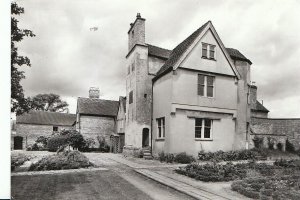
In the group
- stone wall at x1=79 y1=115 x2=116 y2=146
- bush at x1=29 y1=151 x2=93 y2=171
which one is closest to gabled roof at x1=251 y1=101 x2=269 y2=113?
stone wall at x1=79 y1=115 x2=116 y2=146

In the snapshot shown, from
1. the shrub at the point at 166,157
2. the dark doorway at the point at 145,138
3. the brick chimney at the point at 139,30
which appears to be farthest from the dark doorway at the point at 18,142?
the shrub at the point at 166,157

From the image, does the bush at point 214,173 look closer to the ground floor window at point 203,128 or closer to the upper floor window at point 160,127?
the ground floor window at point 203,128

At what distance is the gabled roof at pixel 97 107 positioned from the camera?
130 feet

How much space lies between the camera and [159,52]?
26422 mm

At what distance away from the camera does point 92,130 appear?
3944 centimetres

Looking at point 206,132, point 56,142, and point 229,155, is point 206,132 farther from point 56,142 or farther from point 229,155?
point 56,142

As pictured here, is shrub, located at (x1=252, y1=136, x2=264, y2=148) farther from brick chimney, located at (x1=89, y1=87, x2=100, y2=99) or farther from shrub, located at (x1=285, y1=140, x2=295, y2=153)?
brick chimney, located at (x1=89, y1=87, x2=100, y2=99)

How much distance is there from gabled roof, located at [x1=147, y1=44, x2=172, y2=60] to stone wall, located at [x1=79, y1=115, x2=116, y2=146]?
16589 mm

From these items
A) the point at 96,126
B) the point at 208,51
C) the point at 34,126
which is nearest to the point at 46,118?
the point at 34,126

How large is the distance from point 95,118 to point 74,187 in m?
29.7

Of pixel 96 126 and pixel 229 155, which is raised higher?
pixel 96 126

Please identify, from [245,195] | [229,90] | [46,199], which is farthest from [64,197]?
[229,90]

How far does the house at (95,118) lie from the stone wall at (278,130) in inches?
746
